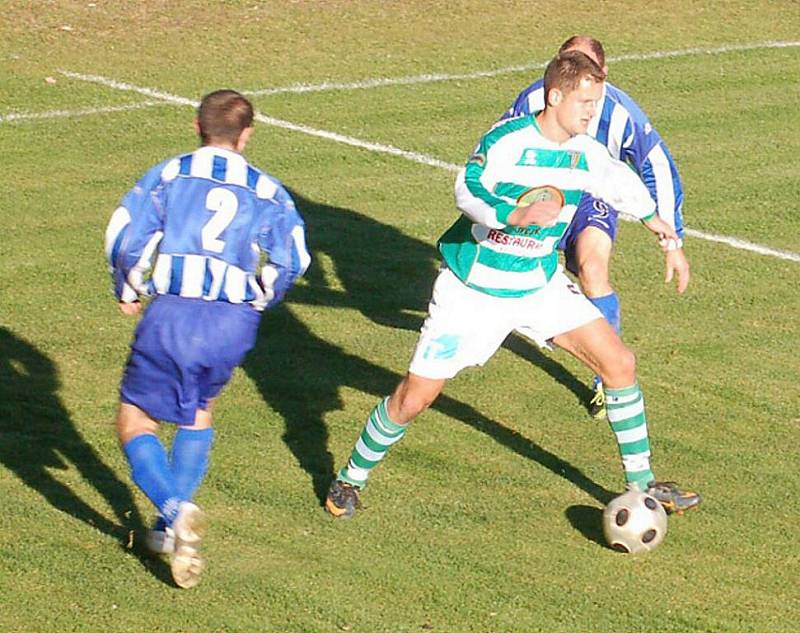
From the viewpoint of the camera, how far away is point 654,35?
1722 centimetres

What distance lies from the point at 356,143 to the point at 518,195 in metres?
6.46

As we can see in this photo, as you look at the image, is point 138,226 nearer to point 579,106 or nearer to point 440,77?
point 579,106

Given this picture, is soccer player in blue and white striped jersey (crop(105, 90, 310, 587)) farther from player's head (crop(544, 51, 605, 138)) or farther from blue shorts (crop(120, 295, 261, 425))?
player's head (crop(544, 51, 605, 138))

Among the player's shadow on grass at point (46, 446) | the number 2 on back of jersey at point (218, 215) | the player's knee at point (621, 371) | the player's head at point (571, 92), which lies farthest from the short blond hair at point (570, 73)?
the player's shadow on grass at point (46, 446)

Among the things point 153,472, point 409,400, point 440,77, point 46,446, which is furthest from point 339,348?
point 440,77

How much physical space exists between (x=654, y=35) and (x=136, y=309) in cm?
1146

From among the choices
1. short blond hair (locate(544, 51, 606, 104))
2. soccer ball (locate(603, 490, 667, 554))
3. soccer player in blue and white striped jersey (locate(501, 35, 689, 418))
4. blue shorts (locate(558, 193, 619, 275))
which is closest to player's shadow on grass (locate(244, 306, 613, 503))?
soccer ball (locate(603, 490, 667, 554))

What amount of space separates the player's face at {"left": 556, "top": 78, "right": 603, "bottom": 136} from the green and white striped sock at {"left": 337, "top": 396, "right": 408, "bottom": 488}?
4.89ft

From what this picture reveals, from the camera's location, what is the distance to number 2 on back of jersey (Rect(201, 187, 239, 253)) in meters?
6.47

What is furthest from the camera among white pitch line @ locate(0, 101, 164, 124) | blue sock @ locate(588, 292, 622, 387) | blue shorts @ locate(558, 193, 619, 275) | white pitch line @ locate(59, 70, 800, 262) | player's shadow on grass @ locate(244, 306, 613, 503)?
white pitch line @ locate(0, 101, 164, 124)

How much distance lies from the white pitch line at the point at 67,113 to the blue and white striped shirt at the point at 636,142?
6.04 m

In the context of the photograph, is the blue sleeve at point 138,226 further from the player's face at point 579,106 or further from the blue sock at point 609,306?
the blue sock at point 609,306

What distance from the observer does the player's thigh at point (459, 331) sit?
7.34 metres

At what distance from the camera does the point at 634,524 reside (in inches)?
285
